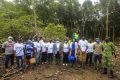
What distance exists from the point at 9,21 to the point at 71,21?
3070 centimetres

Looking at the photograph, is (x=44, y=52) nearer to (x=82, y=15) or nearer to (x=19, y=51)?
(x=19, y=51)

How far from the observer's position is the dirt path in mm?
14338

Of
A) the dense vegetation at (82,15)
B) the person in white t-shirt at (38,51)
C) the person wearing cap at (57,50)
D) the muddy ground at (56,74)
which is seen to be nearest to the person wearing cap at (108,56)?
A: the muddy ground at (56,74)

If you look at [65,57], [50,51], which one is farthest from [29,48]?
[65,57]

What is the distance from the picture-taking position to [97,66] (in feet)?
54.2

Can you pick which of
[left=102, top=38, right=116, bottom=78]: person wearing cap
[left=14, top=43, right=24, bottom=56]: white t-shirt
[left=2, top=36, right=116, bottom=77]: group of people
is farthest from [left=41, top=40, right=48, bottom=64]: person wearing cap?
[left=102, top=38, right=116, bottom=78]: person wearing cap

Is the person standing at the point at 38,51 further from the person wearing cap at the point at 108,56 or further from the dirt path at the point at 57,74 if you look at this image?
the person wearing cap at the point at 108,56

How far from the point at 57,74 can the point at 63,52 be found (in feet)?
7.99

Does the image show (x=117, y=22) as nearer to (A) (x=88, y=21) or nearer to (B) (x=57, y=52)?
(A) (x=88, y=21)

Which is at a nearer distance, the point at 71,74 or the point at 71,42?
the point at 71,74

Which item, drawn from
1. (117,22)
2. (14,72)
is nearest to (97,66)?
(14,72)

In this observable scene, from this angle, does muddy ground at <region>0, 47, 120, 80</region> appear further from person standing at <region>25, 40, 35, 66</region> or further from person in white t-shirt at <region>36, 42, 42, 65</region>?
person in white t-shirt at <region>36, 42, 42, 65</region>

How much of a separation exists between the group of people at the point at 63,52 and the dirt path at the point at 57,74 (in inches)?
31.1

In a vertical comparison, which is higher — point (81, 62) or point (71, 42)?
point (71, 42)
